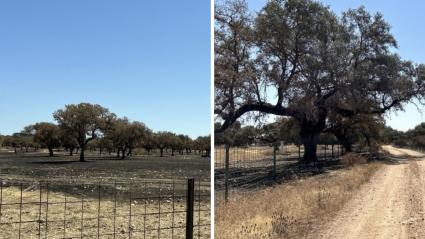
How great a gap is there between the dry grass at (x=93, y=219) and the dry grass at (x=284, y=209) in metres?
0.57

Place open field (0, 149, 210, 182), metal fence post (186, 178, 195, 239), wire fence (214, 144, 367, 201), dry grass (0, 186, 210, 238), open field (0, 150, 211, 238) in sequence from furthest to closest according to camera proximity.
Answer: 1. open field (0, 149, 210, 182)
2. dry grass (0, 186, 210, 238)
3. open field (0, 150, 211, 238)
4. wire fence (214, 144, 367, 201)
5. metal fence post (186, 178, 195, 239)

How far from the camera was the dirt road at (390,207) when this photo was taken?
14.0 ft

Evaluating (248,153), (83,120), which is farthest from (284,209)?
(83,120)

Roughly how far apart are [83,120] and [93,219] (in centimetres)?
3271

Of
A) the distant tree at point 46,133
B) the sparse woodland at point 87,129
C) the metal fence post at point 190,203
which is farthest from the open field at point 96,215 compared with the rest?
the distant tree at point 46,133

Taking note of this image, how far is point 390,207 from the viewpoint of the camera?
4.93 m

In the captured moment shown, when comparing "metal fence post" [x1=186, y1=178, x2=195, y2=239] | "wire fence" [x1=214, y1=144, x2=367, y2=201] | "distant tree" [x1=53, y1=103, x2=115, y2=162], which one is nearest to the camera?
"metal fence post" [x1=186, y1=178, x2=195, y2=239]

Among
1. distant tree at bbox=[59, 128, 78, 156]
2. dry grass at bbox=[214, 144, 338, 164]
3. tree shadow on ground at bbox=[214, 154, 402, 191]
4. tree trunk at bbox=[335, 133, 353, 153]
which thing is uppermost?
distant tree at bbox=[59, 128, 78, 156]

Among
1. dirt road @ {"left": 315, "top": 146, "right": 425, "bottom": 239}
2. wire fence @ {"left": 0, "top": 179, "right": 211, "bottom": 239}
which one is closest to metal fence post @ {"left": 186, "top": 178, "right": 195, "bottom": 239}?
wire fence @ {"left": 0, "top": 179, "right": 211, "bottom": 239}

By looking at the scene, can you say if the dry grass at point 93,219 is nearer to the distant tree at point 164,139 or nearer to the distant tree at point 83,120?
the distant tree at point 83,120

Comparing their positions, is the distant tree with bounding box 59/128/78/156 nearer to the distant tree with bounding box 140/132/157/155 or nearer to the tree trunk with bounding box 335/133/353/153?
the distant tree with bounding box 140/132/157/155

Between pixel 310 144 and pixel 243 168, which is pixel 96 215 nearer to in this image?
pixel 243 168

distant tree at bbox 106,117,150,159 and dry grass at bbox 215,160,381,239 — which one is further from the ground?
distant tree at bbox 106,117,150,159

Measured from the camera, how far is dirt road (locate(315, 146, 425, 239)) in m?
4.28
